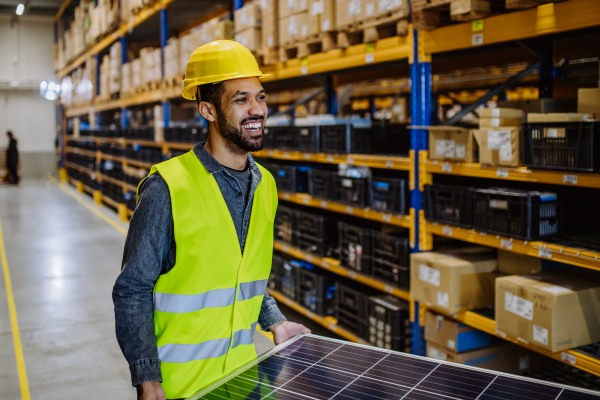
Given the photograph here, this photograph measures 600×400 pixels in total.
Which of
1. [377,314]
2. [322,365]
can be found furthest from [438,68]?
[322,365]

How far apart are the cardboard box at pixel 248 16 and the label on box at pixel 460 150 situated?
300cm

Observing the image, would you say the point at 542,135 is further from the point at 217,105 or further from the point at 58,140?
the point at 58,140

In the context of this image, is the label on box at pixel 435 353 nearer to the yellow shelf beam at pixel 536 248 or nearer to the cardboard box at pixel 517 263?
the cardboard box at pixel 517 263

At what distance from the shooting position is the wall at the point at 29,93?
22734 millimetres

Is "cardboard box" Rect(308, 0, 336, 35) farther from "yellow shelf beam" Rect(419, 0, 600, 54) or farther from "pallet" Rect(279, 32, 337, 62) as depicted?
"yellow shelf beam" Rect(419, 0, 600, 54)

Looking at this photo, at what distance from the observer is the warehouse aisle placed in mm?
4551

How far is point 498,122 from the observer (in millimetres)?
3363

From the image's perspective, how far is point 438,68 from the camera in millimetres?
5949

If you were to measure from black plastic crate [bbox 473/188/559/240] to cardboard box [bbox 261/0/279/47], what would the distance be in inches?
118

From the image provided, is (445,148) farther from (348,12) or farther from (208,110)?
(208,110)

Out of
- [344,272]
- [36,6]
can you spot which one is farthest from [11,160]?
[344,272]

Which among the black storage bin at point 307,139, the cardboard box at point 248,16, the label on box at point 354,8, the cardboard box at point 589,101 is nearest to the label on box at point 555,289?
the cardboard box at point 589,101

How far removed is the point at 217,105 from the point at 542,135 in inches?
74.2

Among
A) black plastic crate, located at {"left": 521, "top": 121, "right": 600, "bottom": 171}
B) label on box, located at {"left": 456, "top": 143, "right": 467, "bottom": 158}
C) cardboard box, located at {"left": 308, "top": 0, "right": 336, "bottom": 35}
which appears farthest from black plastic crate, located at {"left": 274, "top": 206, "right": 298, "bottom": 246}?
black plastic crate, located at {"left": 521, "top": 121, "right": 600, "bottom": 171}
